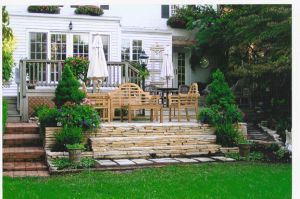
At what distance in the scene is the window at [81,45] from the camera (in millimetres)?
16602

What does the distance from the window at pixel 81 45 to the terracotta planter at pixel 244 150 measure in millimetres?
8176

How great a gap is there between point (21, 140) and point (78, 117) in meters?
1.32

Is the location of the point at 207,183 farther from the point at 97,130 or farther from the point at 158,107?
the point at 158,107

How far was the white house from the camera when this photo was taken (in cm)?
Result: 1616

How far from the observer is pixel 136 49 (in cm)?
1852

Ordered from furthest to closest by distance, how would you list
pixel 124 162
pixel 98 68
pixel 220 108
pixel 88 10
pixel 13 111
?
pixel 88 10, pixel 13 111, pixel 98 68, pixel 220 108, pixel 124 162

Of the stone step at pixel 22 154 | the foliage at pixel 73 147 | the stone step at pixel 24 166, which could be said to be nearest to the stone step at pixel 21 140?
the stone step at pixel 22 154

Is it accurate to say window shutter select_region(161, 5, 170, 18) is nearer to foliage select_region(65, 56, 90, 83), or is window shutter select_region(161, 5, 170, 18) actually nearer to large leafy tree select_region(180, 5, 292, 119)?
large leafy tree select_region(180, 5, 292, 119)

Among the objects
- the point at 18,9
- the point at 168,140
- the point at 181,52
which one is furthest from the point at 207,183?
the point at 181,52

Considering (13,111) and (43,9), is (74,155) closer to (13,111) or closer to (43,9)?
(13,111)

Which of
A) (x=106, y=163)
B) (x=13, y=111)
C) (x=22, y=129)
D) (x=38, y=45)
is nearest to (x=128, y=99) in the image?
(x=22, y=129)

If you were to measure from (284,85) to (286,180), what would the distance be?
280 inches

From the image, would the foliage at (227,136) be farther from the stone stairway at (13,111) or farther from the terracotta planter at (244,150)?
the stone stairway at (13,111)

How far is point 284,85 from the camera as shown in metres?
14.2
